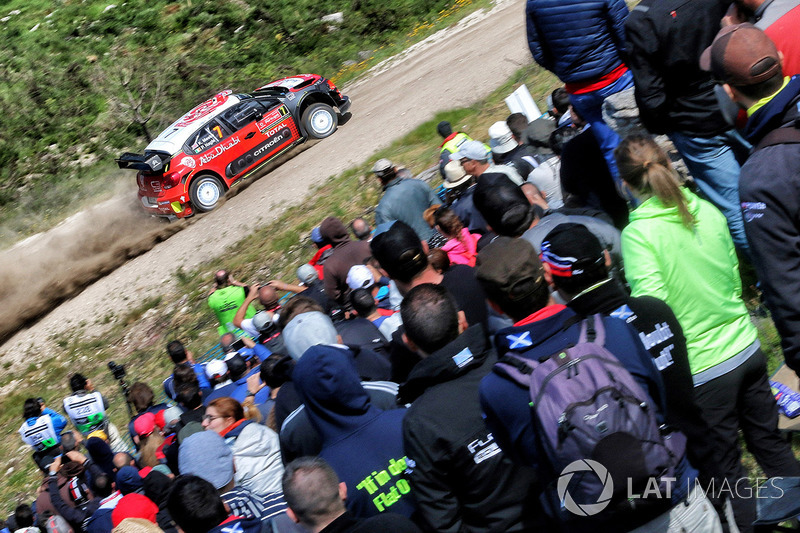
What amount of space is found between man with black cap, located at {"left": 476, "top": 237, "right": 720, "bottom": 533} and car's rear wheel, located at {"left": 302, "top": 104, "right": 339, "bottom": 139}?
604 inches

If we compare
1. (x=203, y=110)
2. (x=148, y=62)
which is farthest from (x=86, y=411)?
(x=148, y=62)

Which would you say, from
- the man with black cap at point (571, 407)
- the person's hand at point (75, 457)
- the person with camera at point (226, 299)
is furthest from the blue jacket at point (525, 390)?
the person with camera at point (226, 299)

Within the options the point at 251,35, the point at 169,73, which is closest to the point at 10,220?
the point at 169,73

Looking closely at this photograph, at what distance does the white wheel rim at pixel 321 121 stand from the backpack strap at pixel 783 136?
1559 cm

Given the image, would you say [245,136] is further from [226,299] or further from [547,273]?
[547,273]

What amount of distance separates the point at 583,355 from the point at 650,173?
4.66 ft

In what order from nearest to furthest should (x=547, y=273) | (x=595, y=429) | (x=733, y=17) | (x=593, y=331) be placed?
1. (x=595, y=429)
2. (x=593, y=331)
3. (x=547, y=273)
4. (x=733, y=17)

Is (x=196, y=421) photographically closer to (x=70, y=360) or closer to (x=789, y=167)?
(x=789, y=167)

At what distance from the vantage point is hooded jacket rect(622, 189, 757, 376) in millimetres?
3754

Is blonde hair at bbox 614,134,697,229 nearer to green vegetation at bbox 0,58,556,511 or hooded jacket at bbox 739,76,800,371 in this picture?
hooded jacket at bbox 739,76,800,371

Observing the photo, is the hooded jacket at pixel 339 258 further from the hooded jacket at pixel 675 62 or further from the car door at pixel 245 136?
the car door at pixel 245 136

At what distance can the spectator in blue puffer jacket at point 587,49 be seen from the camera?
577 centimetres

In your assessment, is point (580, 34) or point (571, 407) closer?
point (571, 407)

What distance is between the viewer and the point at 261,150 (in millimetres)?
17734
